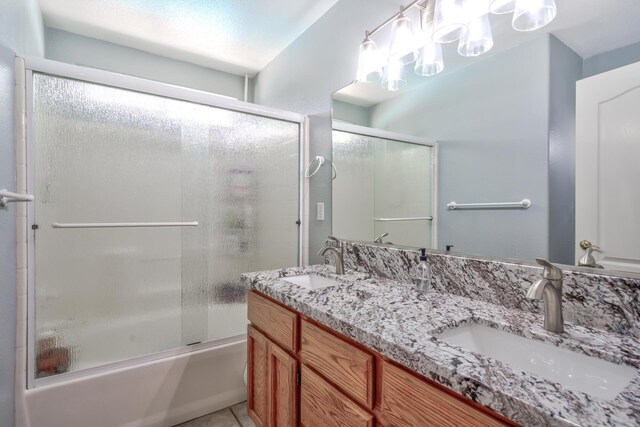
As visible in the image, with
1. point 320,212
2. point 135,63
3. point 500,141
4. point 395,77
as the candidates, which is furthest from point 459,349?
point 135,63

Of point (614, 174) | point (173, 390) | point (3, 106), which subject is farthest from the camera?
point (173, 390)

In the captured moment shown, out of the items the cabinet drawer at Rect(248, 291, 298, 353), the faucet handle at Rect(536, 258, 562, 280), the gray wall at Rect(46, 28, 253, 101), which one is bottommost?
the cabinet drawer at Rect(248, 291, 298, 353)

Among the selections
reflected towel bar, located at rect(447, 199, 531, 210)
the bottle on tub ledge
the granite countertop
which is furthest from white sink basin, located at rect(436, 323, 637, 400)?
reflected towel bar, located at rect(447, 199, 531, 210)

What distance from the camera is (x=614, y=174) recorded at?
830mm

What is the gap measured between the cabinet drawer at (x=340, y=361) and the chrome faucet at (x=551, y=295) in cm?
46

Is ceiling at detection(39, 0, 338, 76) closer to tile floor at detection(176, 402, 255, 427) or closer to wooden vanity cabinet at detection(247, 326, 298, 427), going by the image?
wooden vanity cabinet at detection(247, 326, 298, 427)

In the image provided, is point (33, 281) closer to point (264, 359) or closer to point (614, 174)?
point (264, 359)

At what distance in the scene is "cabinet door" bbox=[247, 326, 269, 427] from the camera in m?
1.31

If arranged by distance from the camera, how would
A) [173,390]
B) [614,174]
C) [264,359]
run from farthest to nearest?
[173,390] < [264,359] < [614,174]

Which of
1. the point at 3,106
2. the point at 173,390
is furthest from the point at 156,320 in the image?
the point at 3,106

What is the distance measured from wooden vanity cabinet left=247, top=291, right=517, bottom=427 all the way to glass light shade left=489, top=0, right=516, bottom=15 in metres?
1.22

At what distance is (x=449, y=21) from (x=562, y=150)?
2.19 feet

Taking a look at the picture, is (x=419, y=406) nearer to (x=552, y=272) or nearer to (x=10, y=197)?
(x=552, y=272)

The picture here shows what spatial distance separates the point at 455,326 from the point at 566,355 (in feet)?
0.81
